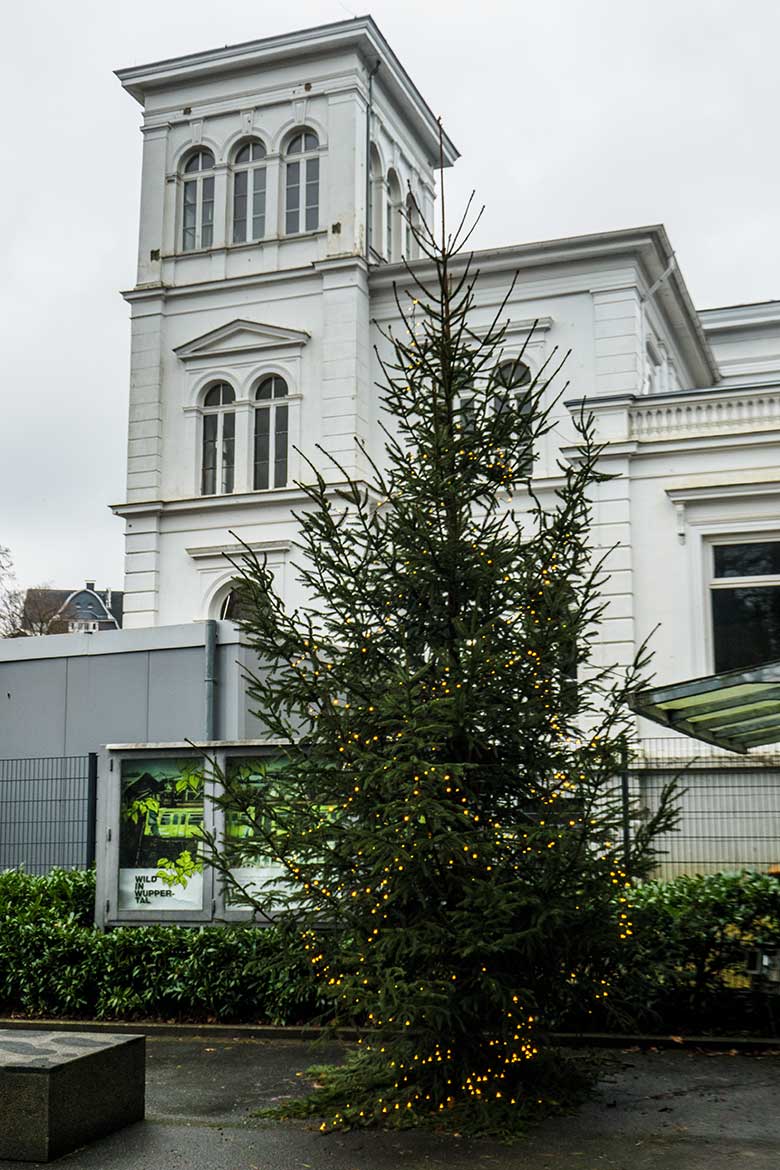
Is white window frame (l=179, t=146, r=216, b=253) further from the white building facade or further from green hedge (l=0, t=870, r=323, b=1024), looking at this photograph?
green hedge (l=0, t=870, r=323, b=1024)

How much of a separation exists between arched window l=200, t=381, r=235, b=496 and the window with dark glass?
13.2 meters

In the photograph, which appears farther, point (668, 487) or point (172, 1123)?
point (668, 487)

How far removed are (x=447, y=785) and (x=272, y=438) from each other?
2479 centimetres

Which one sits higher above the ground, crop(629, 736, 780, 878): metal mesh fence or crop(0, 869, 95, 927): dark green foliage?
crop(629, 736, 780, 878): metal mesh fence

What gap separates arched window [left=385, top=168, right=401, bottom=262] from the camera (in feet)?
116

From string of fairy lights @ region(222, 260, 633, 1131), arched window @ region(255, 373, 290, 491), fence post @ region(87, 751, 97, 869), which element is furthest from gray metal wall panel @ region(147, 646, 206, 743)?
arched window @ region(255, 373, 290, 491)

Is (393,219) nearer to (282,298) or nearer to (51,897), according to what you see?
(282,298)

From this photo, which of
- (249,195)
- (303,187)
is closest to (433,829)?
(303,187)

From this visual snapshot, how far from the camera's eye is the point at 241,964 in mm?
12125

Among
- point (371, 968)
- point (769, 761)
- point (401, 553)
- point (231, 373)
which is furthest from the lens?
point (231, 373)

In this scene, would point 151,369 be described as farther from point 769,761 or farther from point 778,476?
point 769,761

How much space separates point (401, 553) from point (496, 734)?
1458 mm

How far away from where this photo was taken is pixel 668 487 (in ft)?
82.6

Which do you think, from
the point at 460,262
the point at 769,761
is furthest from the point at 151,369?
the point at 769,761
